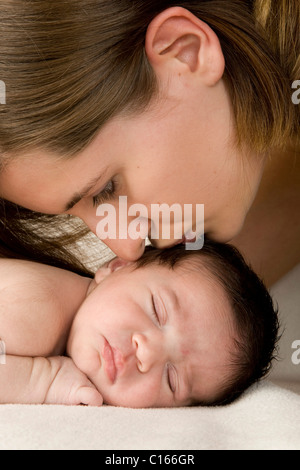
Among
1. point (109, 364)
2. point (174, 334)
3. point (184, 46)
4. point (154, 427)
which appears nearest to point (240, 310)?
point (174, 334)

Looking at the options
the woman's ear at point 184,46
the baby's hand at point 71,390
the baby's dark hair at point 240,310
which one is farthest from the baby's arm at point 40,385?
the woman's ear at point 184,46

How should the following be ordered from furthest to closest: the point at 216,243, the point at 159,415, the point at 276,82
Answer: the point at 216,243 → the point at 276,82 → the point at 159,415

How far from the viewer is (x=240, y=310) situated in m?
1.27

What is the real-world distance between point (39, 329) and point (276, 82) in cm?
65

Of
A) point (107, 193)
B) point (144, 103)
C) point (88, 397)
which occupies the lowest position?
point (88, 397)

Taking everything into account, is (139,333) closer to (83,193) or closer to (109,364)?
(109,364)

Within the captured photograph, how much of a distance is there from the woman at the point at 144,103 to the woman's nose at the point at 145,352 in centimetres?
19

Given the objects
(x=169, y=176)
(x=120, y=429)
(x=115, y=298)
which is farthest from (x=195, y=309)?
(x=120, y=429)

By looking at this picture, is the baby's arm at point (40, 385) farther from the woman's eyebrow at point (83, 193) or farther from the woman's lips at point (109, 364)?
the woman's eyebrow at point (83, 193)

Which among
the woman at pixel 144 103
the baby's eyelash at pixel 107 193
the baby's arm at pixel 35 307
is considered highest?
the woman at pixel 144 103

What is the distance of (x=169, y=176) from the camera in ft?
4.08

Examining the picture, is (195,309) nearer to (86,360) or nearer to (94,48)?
(86,360)

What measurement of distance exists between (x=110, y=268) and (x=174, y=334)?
9.9 inches

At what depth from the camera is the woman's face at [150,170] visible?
114cm
